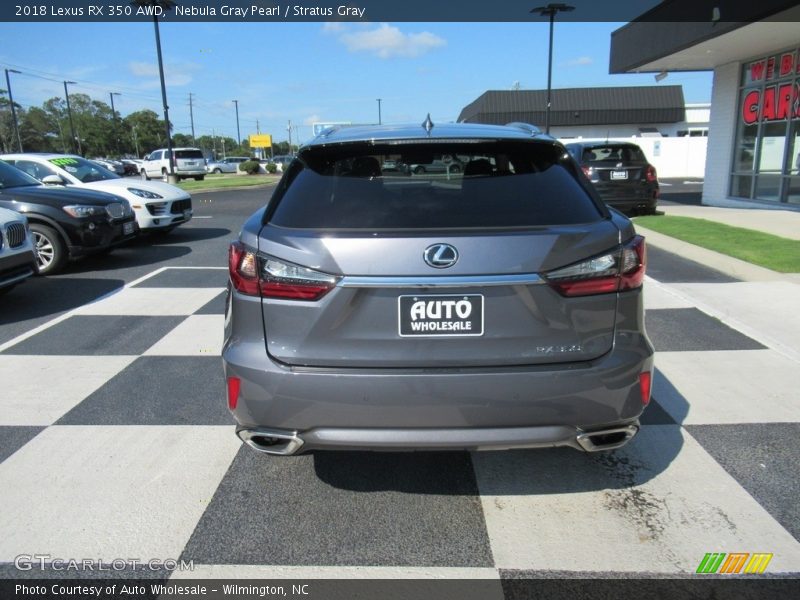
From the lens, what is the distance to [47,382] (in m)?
4.39

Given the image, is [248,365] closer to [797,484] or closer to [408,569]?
[408,569]

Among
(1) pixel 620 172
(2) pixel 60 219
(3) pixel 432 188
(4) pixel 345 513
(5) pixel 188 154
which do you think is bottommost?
(4) pixel 345 513

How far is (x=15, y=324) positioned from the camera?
19.6ft

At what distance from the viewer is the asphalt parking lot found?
2498mm

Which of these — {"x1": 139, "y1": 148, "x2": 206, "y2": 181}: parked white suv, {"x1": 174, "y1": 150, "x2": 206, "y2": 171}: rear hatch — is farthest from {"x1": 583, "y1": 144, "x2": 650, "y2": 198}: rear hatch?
{"x1": 174, "y1": 150, "x2": 206, "y2": 171}: rear hatch

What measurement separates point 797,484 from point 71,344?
5279 mm

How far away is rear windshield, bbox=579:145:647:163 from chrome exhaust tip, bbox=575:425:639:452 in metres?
11.7

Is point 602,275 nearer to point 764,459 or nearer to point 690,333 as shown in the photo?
point 764,459

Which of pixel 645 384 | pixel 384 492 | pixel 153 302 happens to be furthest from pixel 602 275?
pixel 153 302

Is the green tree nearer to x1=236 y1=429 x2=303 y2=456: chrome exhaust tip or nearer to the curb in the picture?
the curb

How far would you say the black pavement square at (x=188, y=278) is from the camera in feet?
24.5

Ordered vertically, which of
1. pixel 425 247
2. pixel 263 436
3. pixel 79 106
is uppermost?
pixel 79 106

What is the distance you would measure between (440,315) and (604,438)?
892 mm

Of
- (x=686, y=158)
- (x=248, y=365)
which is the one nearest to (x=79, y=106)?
(x=686, y=158)
